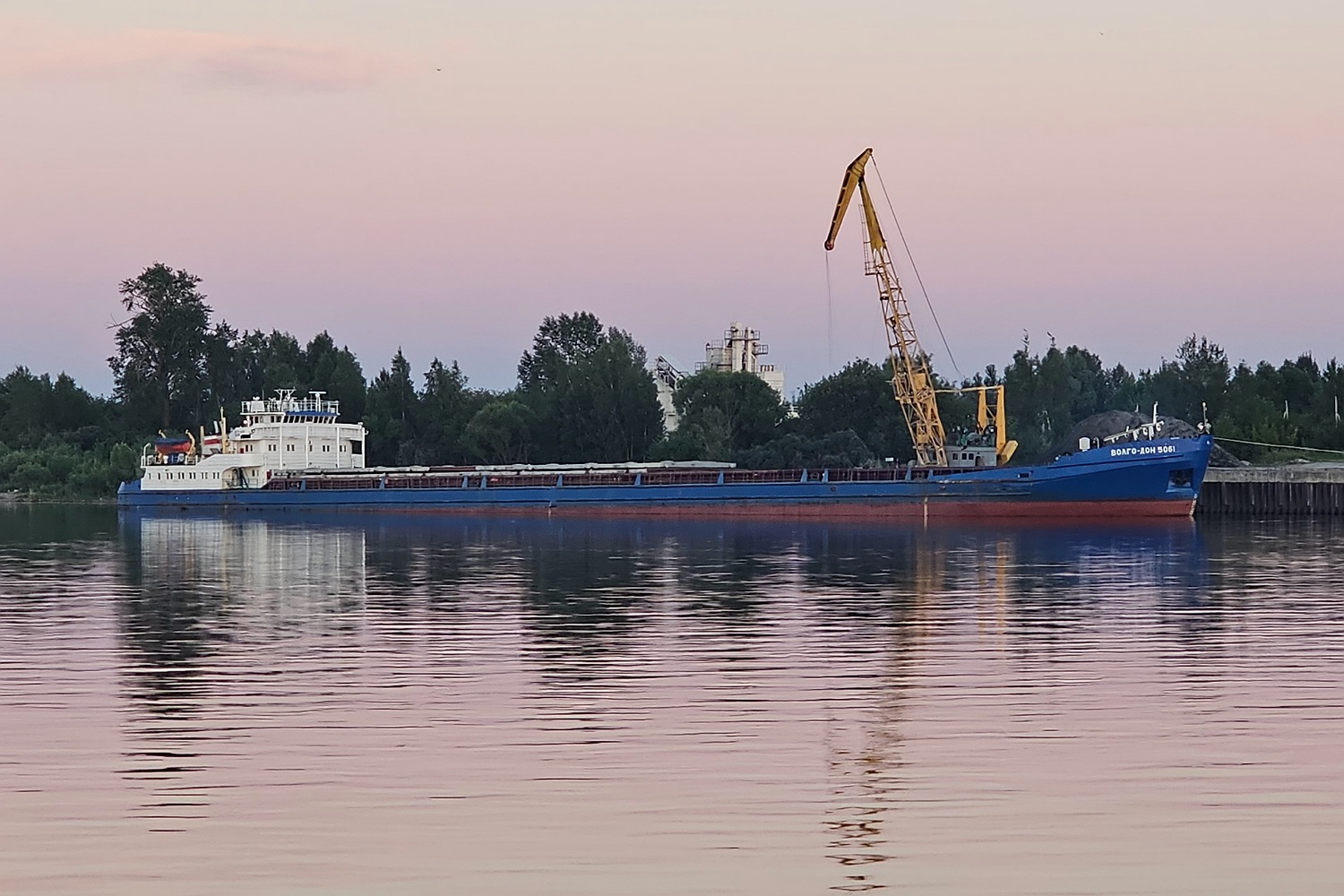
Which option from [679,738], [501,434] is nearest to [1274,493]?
[501,434]

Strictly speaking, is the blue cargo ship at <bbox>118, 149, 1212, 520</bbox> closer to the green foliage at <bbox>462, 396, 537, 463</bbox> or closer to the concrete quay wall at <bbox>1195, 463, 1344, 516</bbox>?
the concrete quay wall at <bbox>1195, 463, 1344, 516</bbox>

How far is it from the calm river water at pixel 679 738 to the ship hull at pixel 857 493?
119 ft

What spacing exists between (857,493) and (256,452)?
44.1 m

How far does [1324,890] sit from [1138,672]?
502 inches

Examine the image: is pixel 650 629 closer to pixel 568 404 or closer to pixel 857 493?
pixel 857 493

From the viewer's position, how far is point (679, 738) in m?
19.6

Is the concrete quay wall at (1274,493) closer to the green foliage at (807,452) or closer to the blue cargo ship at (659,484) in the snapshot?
the blue cargo ship at (659,484)

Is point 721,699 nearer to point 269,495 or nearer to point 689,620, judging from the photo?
point 689,620

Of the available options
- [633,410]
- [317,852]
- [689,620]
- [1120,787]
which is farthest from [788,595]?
[633,410]

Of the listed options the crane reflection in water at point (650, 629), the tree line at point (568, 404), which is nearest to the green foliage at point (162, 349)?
the tree line at point (568, 404)

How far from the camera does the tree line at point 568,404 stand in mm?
133375

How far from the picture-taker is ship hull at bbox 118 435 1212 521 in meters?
78.2

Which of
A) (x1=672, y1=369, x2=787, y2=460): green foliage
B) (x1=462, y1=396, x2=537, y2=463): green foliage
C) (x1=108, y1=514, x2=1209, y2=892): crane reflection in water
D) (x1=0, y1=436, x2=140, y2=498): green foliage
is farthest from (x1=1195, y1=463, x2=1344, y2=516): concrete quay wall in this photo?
(x1=0, y1=436, x2=140, y2=498): green foliage

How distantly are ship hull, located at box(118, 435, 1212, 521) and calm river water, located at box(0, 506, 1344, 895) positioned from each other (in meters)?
36.2
